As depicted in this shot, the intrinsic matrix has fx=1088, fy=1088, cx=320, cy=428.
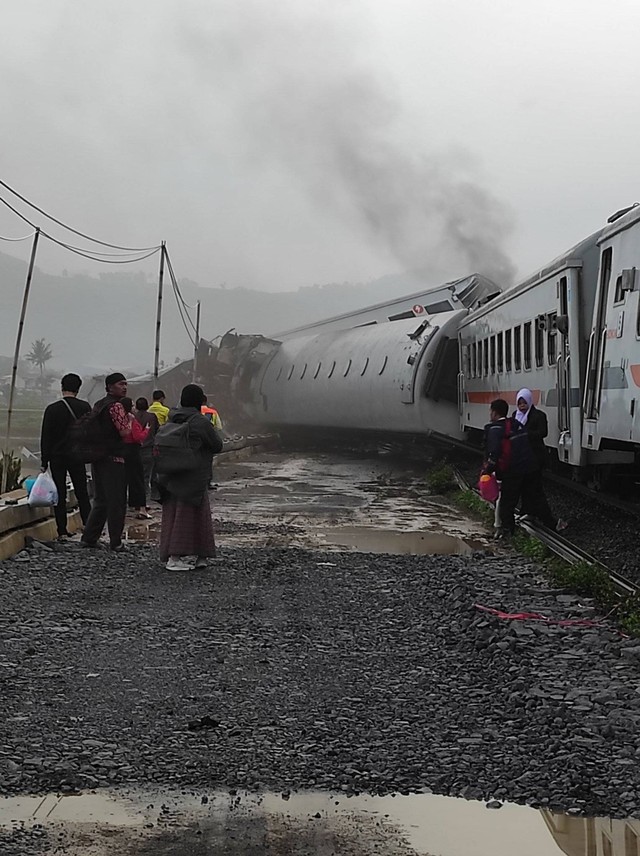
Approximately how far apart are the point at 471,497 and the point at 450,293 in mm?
11673

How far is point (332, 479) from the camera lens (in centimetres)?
2116

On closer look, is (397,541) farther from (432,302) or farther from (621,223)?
(432,302)

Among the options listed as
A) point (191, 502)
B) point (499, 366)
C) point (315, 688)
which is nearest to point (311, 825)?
point (315, 688)

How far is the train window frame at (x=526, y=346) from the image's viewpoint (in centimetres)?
1482

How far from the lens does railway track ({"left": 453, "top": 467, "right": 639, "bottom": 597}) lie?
28.5 ft

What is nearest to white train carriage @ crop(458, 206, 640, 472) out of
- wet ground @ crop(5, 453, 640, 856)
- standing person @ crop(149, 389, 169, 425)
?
wet ground @ crop(5, 453, 640, 856)

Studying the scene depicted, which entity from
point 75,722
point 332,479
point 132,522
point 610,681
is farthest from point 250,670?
point 332,479

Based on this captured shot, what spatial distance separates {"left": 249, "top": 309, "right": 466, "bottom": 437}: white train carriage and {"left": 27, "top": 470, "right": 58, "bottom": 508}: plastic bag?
12.4 metres

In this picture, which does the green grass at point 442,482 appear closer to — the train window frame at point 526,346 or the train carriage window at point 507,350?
the train carriage window at point 507,350

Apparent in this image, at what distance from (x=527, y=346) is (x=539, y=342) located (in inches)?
38.2

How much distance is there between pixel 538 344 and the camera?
1408 centimetres

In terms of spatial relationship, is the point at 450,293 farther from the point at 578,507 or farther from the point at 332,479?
the point at 578,507

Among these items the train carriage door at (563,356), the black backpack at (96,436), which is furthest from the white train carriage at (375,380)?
the black backpack at (96,436)

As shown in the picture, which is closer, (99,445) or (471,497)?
(99,445)
